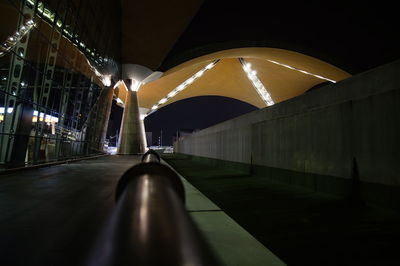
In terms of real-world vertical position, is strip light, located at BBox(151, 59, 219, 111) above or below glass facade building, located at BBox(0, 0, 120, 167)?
above

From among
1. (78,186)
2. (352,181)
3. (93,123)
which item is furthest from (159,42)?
(352,181)

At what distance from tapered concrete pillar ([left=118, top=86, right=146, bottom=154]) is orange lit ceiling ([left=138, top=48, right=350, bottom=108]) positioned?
537cm

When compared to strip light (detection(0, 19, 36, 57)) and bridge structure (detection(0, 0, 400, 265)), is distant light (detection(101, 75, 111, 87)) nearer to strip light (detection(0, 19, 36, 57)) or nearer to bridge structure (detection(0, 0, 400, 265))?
bridge structure (detection(0, 0, 400, 265))

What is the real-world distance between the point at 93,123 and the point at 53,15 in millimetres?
10246

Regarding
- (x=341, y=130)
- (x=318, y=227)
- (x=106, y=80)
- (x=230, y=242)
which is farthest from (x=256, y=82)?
(x=230, y=242)

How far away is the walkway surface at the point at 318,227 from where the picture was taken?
95.6 inches

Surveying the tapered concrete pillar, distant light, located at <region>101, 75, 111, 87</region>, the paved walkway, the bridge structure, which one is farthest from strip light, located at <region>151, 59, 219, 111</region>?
the paved walkway

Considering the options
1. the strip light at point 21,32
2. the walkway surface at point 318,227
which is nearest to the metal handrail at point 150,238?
the walkway surface at point 318,227

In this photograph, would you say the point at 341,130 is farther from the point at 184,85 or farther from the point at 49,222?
the point at 184,85

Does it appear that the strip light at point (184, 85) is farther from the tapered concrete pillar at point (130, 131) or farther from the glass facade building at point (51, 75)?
the glass facade building at point (51, 75)

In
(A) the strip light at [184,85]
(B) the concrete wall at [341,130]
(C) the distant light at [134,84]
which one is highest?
(A) the strip light at [184,85]

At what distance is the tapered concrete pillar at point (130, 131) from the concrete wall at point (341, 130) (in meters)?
19.3

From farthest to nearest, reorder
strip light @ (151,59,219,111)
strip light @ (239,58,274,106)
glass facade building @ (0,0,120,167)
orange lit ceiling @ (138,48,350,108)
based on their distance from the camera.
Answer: strip light @ (239,58,274,106)
strip light @ (151,59,219,111)
orange lit ceiling @ (138,48,350,108)
glass facade building @ (0,0,120,167)

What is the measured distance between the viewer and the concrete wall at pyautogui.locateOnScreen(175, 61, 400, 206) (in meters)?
4.16
